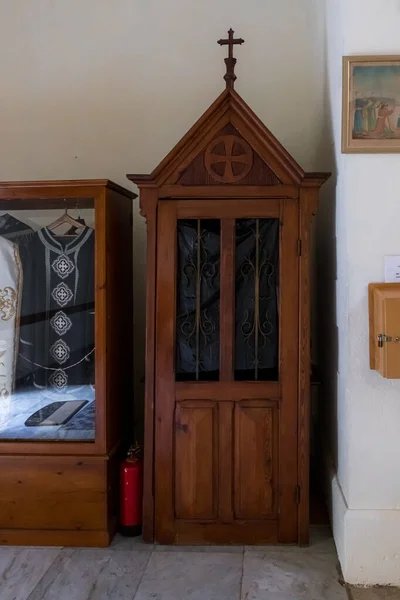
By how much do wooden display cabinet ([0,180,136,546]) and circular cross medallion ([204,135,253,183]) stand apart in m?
0.47

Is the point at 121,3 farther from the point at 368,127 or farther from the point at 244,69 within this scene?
the point at 368,127

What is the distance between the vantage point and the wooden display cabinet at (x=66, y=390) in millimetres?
2494

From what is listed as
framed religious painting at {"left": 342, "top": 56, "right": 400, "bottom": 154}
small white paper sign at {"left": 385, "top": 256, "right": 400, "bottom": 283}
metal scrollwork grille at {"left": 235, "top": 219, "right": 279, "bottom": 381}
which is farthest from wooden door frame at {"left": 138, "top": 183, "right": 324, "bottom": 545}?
small white paper sign at {"left": 385, "top": 256, "right": 400, "bottom": 283}

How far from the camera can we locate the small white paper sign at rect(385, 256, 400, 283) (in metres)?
2.22

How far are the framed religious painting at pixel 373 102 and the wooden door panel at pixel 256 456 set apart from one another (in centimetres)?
115

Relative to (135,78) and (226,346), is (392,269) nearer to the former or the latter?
(226,346)

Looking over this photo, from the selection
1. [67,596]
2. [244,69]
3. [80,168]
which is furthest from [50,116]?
[67,596]

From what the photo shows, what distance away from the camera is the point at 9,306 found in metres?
2.62

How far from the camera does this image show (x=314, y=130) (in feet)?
10.1

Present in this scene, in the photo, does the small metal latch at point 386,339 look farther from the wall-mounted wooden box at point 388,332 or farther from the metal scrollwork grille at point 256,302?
the metal scrollwork grille at point 256,302

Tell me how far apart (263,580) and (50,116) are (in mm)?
2592

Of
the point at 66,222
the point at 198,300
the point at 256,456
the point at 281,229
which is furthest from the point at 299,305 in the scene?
the point at 66,222

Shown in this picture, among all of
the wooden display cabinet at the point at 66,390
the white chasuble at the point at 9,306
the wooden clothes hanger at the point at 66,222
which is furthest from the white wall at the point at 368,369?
the white chasuble at the point at 9,306

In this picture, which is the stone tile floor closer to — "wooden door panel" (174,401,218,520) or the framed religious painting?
"wooden door panel" (174,401,218,520)
